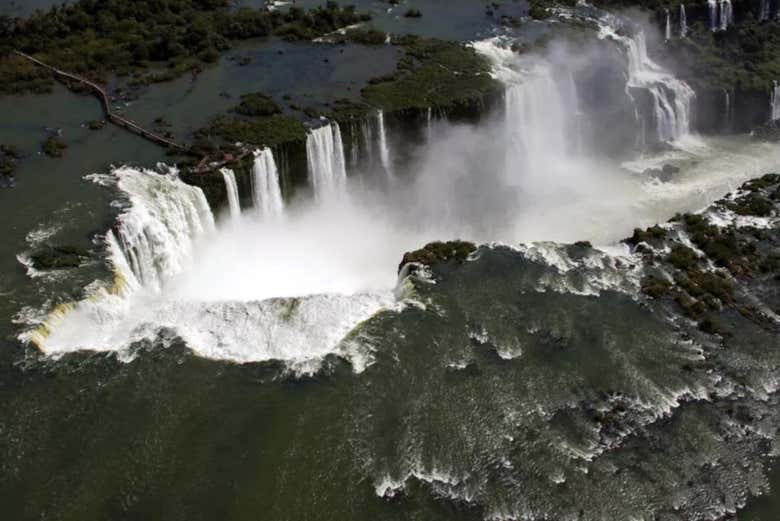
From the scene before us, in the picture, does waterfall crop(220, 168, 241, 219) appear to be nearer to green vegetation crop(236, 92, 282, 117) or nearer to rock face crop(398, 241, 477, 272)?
green vegetation crop(236, 92, 282, 117)

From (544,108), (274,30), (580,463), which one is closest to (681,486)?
(580,463)

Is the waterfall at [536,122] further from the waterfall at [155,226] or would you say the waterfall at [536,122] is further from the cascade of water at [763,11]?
the cascade of water at [763,11]

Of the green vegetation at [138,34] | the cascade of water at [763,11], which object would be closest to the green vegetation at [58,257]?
the green vegetation at [138,34]

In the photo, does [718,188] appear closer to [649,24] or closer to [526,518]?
[649,24]

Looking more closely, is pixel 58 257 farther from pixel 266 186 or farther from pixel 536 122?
pixel 536 122

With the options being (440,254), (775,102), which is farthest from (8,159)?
(775,102)
